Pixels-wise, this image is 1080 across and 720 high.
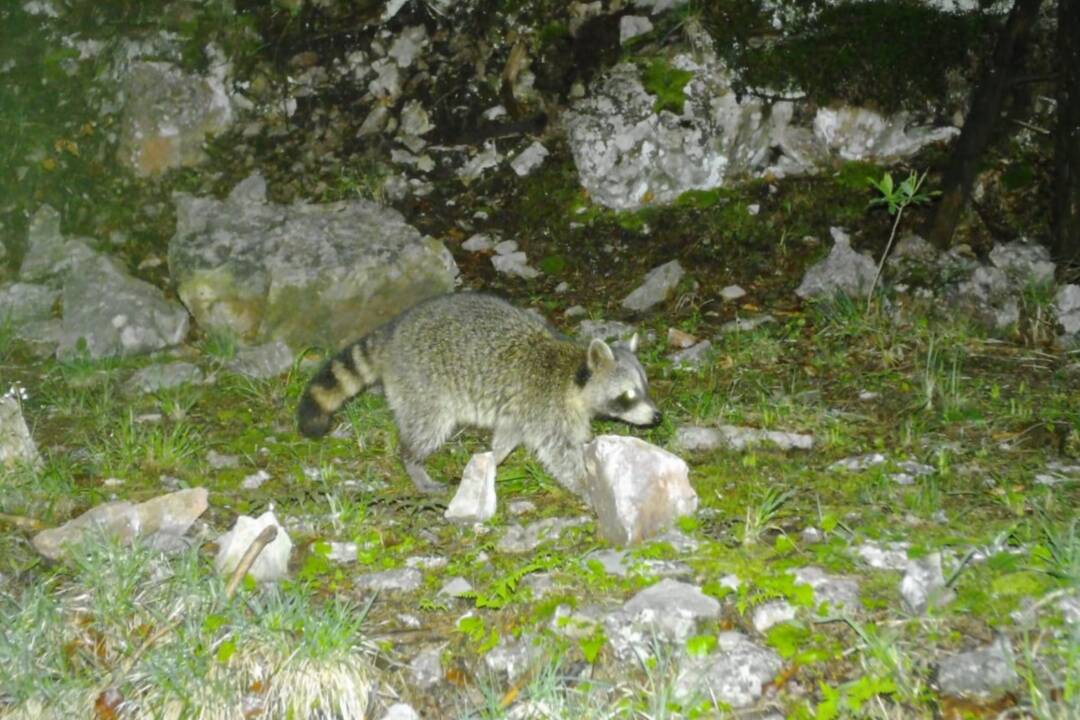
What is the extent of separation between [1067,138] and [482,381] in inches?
174

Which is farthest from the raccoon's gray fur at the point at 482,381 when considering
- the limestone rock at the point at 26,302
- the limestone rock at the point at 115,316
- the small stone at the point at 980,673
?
the limestone rock at the point at 26,302

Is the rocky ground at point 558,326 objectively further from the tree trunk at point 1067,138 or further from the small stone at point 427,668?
the tree trunk at point 1067,138

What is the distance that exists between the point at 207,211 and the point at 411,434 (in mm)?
3123

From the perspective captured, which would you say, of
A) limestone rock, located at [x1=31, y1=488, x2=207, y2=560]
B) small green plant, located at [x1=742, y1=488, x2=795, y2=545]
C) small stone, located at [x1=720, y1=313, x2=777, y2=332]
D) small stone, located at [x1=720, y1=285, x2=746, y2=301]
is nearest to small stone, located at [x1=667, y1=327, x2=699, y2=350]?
small stone, located at [x1=720, y1=313, x2=777, y2=332]

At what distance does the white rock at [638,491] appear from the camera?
4.64 meters

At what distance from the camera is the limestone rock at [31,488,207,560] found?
4.72 m

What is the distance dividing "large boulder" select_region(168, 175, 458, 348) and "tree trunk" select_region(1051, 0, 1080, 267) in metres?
4.42

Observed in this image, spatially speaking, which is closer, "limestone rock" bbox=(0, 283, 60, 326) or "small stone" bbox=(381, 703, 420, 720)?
"small stone" bbox=(381, 703, 420, 720)

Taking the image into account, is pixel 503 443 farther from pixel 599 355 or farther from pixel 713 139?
pixel 713 139

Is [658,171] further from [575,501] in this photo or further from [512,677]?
[512,677]

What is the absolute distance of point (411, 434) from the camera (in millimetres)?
6051

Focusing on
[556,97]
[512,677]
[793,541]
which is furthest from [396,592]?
[556,97]

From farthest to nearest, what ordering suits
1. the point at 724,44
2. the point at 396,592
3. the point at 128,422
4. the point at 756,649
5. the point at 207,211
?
the point at 724,44 < the point at 207,211 < the point at 128,422 < the point at 396,592 < the point at 756,649

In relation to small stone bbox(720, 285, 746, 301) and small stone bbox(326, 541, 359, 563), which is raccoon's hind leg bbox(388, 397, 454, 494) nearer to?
small stone bbox(326, 541, 359, 563)
